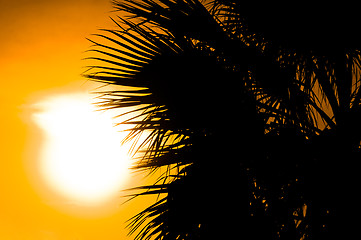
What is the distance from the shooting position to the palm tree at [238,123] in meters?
1.45

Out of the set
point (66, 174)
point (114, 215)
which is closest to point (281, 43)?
point (114, 215)

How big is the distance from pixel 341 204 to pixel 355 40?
0.75 metres

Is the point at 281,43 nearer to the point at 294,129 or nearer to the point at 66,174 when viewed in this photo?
the point at 294,129

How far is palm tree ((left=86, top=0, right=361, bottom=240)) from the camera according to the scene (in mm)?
1450

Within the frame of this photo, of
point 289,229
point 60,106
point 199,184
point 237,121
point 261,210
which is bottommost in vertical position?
point 289,229

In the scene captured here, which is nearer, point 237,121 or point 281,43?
point 237,121

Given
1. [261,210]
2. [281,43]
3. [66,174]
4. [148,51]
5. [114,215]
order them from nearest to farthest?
[261,210]
[148,51]
[281,43]
[114,215]
[66,174]

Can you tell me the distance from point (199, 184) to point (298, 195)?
0.40 metres

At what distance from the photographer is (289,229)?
145 cm

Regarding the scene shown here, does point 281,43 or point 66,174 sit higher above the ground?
point 66,174

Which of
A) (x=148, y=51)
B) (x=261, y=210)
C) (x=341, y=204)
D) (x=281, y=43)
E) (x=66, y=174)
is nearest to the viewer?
(x=341, y=204)

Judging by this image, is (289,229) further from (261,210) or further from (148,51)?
(148,51)

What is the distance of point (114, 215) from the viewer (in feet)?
13.4

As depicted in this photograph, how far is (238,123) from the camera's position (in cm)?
158
